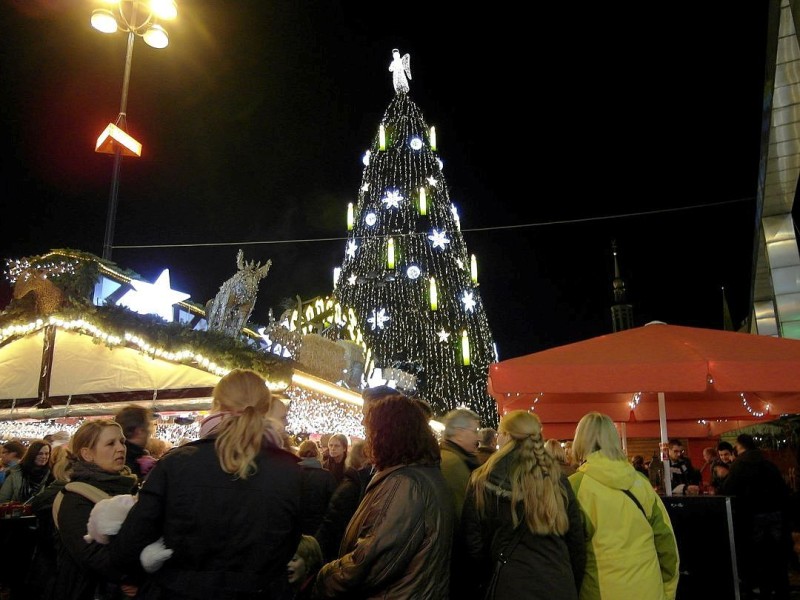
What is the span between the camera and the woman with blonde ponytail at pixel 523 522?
10.2 ft

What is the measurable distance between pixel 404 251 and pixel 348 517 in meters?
29.1

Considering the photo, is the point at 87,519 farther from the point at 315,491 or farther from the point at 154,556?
the point at 315,491

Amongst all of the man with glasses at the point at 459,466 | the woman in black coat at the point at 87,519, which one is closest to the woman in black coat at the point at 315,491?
the man with glasses at the point at 459,466

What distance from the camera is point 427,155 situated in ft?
105

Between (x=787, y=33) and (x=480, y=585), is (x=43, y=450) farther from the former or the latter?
(x=787, y=33)

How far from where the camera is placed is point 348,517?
4.25 meters

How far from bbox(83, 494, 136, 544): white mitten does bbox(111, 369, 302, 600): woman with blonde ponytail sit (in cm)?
17

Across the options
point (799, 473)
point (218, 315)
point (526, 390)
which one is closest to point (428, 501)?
point (526, 390)

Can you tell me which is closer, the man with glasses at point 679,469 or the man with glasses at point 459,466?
the man with glasses at point 459,466

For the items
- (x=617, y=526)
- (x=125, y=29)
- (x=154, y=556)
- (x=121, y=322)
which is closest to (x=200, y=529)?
(x=154, y=556)

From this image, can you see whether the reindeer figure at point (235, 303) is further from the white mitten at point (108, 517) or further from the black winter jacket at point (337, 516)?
the white mitten at point (108, 517)

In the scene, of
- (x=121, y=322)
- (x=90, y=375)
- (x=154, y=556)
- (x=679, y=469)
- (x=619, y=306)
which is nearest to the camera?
(x=154, y=556)

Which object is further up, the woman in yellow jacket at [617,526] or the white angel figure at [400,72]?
the white angel figure at [400,72]

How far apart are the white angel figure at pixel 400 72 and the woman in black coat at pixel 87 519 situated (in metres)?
31.1
